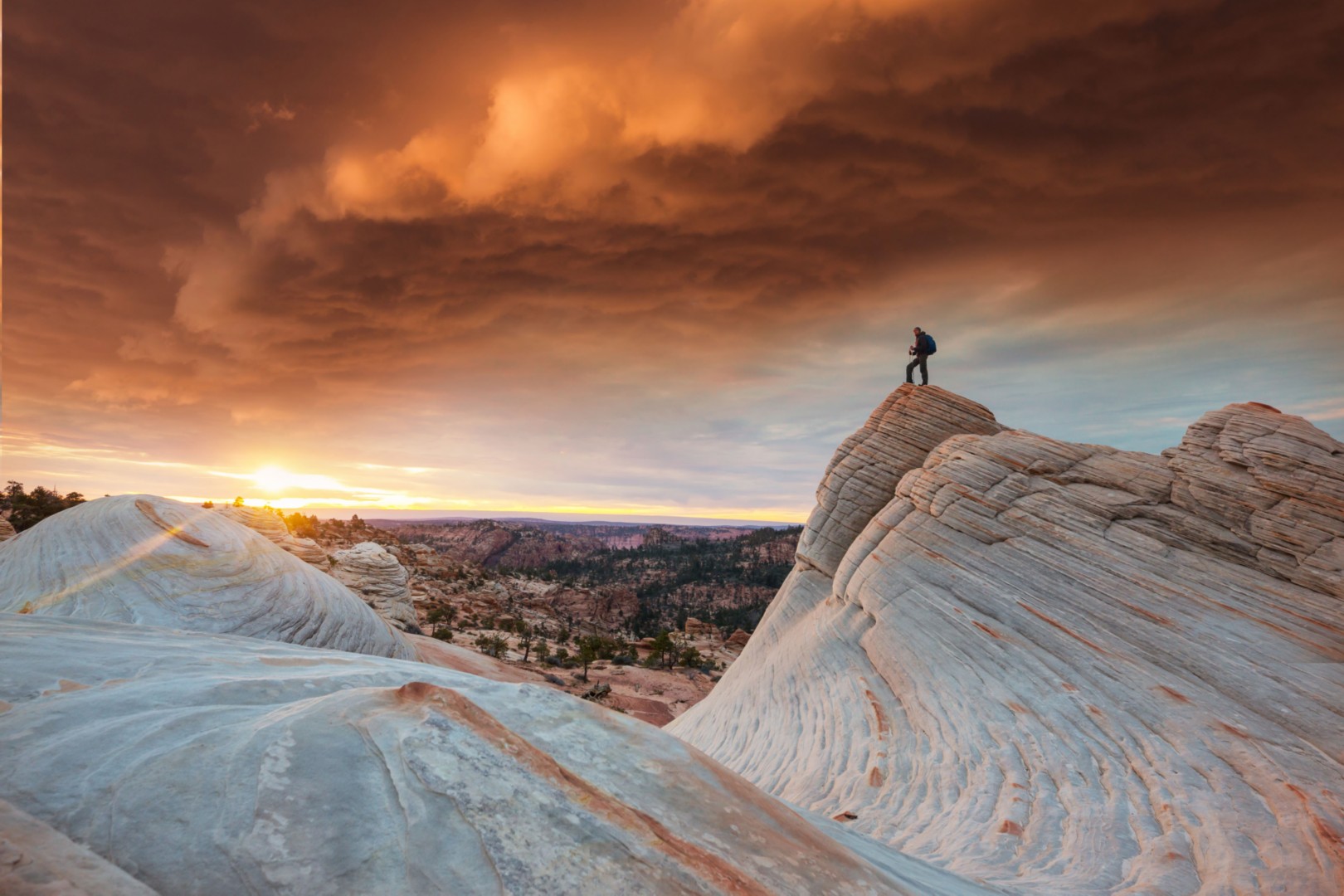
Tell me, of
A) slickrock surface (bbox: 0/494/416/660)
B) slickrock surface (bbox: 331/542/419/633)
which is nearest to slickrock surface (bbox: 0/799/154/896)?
slickrock surface (bbox: 0/494/416/660)

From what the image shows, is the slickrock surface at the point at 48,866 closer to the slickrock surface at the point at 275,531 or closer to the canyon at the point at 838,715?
the canyon at the point at 838,715

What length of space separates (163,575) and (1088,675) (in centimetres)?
2373

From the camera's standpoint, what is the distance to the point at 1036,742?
31.0 ft

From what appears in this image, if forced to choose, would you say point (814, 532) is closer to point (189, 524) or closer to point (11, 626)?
point (11, 626)

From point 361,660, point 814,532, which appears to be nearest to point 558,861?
point 361,660

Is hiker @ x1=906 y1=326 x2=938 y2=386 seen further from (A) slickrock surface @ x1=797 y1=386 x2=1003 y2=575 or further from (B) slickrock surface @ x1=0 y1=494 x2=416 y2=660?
(B) slickrock surface @ x1=0 y1=494 x2=416 y2=660

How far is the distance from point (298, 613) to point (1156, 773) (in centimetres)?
2298

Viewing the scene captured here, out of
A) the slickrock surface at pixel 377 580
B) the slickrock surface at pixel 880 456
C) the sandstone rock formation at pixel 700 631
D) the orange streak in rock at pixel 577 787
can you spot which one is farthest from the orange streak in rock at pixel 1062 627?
the sandstone rock formation at pixel 700 631

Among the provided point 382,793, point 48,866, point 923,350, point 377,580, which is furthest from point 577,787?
point 377,580

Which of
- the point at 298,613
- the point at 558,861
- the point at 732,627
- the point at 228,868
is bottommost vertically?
the point at 732,627

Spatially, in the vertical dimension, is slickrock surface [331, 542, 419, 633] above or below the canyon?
below

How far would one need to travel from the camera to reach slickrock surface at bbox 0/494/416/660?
49.1ft

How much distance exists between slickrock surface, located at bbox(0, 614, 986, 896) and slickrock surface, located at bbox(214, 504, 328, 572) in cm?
2865

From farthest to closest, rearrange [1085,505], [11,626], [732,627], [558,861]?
[732,627], [1085,505], [11,626], [558,861]
